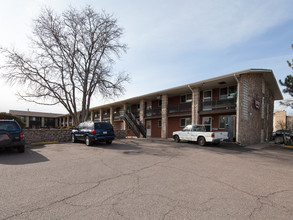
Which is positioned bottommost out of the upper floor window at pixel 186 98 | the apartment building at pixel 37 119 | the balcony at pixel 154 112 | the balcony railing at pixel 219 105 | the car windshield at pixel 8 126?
the apartment building at pixel 37 119

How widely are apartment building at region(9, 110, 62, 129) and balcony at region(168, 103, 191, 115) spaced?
140 feet

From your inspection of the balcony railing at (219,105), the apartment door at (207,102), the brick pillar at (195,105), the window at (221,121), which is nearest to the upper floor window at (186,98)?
the apartment door at (207,102)

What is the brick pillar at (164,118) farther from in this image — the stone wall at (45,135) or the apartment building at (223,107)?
the stone wall at (45,135)

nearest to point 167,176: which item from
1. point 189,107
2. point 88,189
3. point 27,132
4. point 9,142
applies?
point 88,189

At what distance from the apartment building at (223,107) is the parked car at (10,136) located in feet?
48.1

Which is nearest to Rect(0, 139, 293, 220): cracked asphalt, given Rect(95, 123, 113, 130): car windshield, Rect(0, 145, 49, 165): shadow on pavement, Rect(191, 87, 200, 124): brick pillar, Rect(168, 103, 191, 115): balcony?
Rect(0, 145, 49, 165): shadow on pavement

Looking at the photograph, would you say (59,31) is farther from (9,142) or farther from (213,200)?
(213,200)

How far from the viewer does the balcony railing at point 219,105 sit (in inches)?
621

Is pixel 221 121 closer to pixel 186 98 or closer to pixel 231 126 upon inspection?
pixel 231 126

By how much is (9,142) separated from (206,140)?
12.0 meters

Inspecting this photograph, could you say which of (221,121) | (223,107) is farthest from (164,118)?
(223,107)

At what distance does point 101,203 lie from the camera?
10.5ft

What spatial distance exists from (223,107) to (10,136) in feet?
55.4

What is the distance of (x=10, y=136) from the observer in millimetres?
8000
